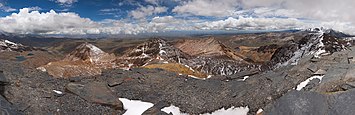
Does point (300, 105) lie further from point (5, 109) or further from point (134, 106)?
point (5, 109)

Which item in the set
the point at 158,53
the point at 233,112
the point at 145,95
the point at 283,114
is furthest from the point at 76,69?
the point at 283,114

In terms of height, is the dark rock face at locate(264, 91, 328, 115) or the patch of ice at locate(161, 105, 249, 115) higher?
the dark rock face at locate(264, 91, 328, 115)

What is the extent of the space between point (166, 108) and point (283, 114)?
44.9ft

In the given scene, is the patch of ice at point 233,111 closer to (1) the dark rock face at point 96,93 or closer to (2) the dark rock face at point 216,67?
(1) the dark rock face at point 96,93

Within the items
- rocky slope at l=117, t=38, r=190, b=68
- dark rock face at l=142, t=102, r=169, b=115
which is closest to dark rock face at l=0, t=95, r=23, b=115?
dark rock face at l=142, t=102, r=169, b=115

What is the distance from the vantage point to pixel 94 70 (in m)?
84.9

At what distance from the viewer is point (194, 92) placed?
36.7 metres

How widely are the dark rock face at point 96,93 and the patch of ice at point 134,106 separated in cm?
91

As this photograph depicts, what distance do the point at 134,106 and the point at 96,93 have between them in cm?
422

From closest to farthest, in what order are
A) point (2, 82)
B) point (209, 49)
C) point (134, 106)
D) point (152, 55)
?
point (2, 82) → point (134, 106) → point (152, 55) → point (209, 49)

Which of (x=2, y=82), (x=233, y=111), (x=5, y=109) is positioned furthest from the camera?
(x=233, y=111)

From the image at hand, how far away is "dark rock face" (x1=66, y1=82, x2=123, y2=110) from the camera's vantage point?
32.5 m

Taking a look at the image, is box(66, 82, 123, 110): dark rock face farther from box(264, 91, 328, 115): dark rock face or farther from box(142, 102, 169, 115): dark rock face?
box(264, 91, 328, 115): dark rock face

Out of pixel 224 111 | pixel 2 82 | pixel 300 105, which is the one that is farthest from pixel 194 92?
pixel 2 82
